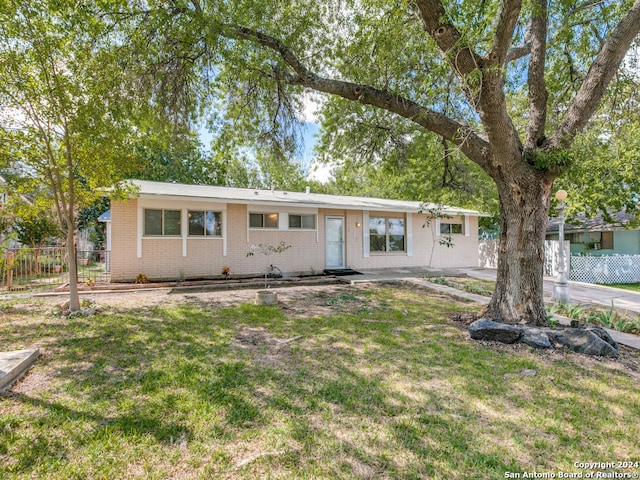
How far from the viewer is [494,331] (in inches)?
192

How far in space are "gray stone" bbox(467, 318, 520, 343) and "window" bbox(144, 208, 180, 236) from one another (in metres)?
9.07

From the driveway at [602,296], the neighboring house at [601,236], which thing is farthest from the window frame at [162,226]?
the neighboring house at [601,236]

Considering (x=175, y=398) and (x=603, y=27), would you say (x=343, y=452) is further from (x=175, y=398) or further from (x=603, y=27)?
(x=603, y=27)

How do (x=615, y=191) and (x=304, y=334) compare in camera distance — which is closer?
(x=304, y=334)

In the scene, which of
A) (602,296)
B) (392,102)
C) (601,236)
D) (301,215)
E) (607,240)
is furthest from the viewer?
(601,236)

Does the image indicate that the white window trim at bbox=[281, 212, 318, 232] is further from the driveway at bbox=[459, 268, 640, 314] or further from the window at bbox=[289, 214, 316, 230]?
the driveway at bbox=[459, 268, 640, 314]

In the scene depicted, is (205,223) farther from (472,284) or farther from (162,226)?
(472,284)

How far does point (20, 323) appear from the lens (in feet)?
18.2

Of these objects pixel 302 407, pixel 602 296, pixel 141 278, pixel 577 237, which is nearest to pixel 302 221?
pixel 141 278

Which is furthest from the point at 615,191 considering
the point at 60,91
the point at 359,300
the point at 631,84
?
the point at 60,91

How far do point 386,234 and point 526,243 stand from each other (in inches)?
336

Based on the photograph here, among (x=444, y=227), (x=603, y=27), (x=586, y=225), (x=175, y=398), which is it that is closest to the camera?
(x=175, y=398)

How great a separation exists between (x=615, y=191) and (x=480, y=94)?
12.8 m

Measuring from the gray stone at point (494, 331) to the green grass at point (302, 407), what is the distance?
239mm
